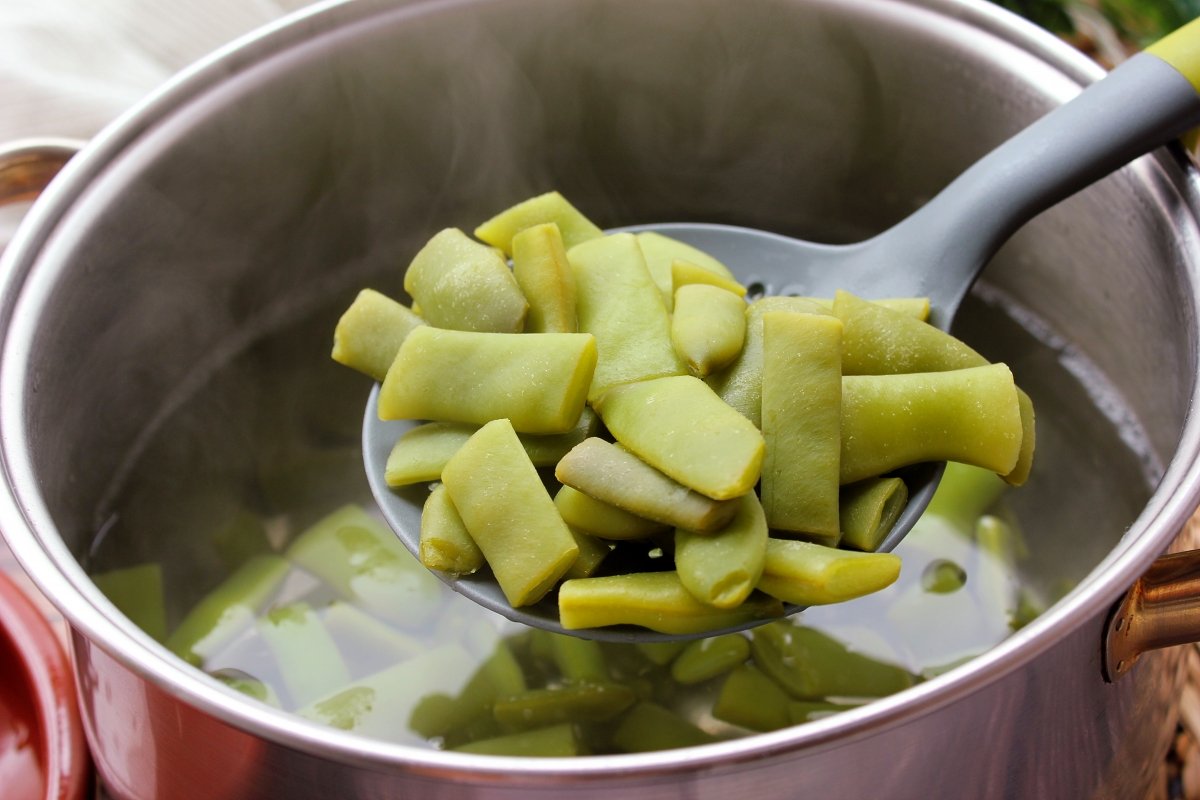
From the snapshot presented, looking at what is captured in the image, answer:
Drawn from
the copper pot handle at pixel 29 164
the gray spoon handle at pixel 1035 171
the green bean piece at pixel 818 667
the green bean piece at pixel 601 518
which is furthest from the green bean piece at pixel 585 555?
the copper pot handle at pixel 29 164

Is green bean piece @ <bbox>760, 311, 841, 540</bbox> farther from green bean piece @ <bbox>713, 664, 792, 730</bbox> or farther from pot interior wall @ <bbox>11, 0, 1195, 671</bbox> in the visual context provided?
pot interior wall @ <bbox>11, 0, 1195, 671</bbox>

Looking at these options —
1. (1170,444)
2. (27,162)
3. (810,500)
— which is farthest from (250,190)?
(1170,444)

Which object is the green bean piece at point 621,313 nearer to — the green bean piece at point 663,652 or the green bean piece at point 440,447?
the green bean piece at point 440,447

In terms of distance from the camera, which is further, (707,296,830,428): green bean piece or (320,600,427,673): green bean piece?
(320,600,427,673): green bean piece

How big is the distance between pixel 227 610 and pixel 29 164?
0.52 metres

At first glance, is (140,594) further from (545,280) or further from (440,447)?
(545,280)

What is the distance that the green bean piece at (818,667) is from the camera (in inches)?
45.9

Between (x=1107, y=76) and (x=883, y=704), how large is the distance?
0.78 meters

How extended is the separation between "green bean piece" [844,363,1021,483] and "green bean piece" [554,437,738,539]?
0.16 m

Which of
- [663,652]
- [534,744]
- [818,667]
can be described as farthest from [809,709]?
[534,744]

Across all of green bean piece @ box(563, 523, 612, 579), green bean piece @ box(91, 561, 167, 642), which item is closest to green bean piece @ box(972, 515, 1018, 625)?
green bean piece @ box(563, 523, 612, 579)

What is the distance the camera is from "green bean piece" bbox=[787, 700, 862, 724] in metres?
1.14

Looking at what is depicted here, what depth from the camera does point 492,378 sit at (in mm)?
972

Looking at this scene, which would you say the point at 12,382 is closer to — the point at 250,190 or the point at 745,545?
the point at 250,190
